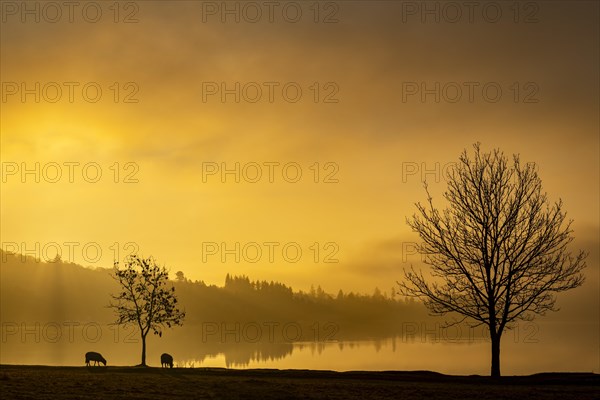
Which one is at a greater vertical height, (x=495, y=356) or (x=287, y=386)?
(x=495, y=356)

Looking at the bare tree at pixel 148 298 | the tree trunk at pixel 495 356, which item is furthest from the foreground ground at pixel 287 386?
the bare tree at pixel 148 298

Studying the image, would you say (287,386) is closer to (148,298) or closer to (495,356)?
(495,356)

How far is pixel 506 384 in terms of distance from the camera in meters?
46.1

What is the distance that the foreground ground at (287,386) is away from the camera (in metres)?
38.5

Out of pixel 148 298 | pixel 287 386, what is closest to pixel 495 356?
pixel 287 386

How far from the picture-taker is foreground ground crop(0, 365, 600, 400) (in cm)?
3847

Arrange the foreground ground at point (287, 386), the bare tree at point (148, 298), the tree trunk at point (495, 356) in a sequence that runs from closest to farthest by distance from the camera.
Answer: the foreground ground at point (287, 386) < the tree trunk at point (495, 356) < the bare tree at point (148, 298)

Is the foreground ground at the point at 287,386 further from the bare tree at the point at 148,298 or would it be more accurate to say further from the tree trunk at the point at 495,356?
the bare tree at the point at 148,298

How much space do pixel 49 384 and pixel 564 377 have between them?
123 feet

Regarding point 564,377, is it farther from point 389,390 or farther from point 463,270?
point 389,390

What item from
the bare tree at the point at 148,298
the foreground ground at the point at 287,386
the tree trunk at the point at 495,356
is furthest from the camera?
the bare tree at the point at 148,298

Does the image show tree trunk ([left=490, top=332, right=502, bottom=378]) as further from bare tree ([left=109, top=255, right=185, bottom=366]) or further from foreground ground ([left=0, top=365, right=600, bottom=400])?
bare tree ([left=109, top=255, right=185, bottom=366])

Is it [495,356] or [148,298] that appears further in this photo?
[148,298]

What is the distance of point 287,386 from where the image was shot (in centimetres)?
4212
